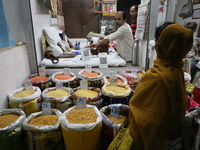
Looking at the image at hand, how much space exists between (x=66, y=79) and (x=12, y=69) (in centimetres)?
71

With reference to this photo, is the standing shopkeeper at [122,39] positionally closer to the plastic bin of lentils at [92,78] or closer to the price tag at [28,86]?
the plastic bin of lentils at [92,78]

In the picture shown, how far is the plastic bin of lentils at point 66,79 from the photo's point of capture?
7.16 ft

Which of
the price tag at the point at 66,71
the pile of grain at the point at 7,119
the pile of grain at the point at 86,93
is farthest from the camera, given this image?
the price tag at the point at 66,71

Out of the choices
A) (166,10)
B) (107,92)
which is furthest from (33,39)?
(166,10)

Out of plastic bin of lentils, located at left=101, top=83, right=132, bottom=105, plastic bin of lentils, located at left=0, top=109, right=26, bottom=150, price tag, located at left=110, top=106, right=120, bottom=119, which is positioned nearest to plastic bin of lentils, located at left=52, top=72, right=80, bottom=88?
plastic bin of lentils, located at left=101, top=83, right=132, bottom=105

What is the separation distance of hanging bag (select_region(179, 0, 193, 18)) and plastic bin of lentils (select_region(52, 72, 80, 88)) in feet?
7.84

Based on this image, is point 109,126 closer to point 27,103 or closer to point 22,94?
point 27,103

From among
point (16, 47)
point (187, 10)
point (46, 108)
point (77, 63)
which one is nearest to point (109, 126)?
point (46, 108)

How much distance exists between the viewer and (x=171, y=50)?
815 millimetres

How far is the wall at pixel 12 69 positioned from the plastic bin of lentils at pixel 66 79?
46 cm

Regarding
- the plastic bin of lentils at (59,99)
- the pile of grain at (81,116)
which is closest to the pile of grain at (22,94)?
the plastic bin of lentils at (59,99)

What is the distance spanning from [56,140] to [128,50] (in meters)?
2.08

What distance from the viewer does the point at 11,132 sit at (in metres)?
1.39

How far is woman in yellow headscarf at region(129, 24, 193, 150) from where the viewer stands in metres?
0.81
